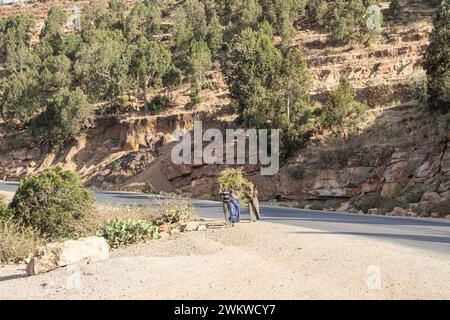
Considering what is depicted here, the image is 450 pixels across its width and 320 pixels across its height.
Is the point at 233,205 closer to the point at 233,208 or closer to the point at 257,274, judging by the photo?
the point at 233,208

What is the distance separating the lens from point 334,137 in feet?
113

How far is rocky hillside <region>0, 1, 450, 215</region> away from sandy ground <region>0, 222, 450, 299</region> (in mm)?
12077

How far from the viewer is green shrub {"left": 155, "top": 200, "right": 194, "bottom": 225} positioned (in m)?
19.3

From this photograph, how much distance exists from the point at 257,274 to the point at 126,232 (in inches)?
295

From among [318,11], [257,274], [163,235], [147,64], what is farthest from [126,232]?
[318,11]

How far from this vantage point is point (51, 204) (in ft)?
60.5

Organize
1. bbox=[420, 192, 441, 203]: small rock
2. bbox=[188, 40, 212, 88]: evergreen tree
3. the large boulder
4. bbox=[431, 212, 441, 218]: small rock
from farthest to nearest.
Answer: bbox=[188, 40, 212, 88]: evergreen tree, bbox=[420, 192, 441, 203]: small rock, bbox=[431, 212, 441, 218]: small rock, the large boulder

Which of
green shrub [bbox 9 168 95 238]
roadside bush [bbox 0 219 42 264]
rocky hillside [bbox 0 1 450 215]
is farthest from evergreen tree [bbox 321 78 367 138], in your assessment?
roadside bush [bbox 0 219 42 264]

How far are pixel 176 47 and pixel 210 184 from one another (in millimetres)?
34192

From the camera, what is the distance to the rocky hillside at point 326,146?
27.8 m

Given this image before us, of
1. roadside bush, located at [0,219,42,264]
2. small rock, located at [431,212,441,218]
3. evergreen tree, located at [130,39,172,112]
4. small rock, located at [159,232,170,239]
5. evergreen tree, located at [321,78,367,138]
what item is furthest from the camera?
evergreen tree, located at [130,39,172,112]

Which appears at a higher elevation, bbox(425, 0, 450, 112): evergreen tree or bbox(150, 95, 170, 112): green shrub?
bbox(150, 95, 170, 112): green shrub

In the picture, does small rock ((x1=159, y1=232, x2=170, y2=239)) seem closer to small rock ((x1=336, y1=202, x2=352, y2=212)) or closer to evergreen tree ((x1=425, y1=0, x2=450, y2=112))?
small rock ((x1=336, y1=202, x2=352, y2=212))

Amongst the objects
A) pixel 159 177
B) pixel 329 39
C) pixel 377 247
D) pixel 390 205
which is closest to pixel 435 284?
pixel 377 247
